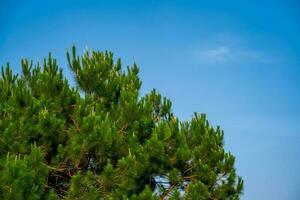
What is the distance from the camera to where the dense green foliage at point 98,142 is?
1078 cm

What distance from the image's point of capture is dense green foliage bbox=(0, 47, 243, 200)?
35.4 ft

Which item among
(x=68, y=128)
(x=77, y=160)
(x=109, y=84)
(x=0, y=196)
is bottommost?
(x=0, y=196)

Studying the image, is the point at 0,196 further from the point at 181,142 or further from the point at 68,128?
the point at 181,142

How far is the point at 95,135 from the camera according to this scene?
35.2 feet

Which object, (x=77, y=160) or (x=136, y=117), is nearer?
(x=77, y=160)

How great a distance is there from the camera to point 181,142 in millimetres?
13297

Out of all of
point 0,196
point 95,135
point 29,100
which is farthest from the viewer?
point 29,100

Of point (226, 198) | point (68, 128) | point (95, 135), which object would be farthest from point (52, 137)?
point (226, 198)

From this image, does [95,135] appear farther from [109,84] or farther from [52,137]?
[109,84]

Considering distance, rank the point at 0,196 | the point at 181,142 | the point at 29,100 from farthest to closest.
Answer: the point at 181,142, the point at 29,100, the point at 0,196

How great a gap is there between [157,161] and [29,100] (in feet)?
11.4

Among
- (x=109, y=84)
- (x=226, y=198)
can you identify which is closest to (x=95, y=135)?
(x=109, y=84)

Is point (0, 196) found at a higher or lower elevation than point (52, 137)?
lower

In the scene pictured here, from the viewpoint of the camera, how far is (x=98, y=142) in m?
10.9
